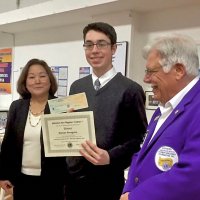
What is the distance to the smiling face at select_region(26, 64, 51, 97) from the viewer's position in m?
2.04

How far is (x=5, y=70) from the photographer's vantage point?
4449 millimetres

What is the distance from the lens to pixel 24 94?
6.98 feet

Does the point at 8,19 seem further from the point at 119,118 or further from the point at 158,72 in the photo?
the point at 158,72

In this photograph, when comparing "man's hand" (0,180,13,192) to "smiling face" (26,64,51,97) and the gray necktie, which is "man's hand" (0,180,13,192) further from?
the gray necktie

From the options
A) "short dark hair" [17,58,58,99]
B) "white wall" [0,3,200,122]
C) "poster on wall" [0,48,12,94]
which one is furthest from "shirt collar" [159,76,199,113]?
"poster on wall" [0,48,12,94]

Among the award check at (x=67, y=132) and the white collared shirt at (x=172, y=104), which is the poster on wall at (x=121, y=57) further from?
the white collared shirt at (x=172, y=104)

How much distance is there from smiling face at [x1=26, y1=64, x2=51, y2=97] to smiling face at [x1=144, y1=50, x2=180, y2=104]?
3.03 feet

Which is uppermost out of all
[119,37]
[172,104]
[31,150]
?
[119,37]

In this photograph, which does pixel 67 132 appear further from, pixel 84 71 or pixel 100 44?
pixel 84 71

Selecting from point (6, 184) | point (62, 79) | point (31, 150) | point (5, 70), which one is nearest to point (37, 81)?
point (31, 150)

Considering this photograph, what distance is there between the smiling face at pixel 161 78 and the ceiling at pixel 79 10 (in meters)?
1.44

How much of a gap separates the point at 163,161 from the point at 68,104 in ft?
2.03

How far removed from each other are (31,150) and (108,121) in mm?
600

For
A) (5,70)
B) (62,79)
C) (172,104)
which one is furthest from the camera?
(5,70)
